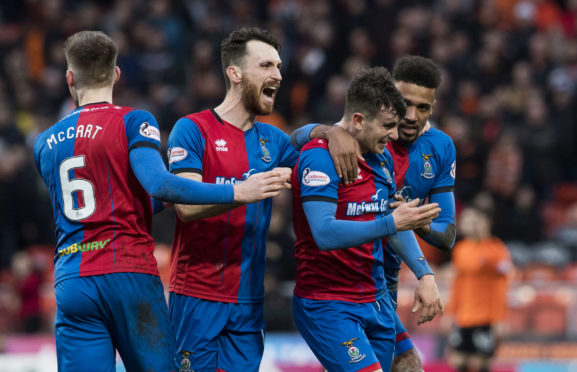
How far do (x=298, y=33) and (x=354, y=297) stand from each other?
10820 mm

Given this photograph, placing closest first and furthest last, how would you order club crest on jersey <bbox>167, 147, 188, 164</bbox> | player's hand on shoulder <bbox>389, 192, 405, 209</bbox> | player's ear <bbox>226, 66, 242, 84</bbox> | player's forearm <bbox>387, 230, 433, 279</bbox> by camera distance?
club crest on jersey <bbox>167, 147, 188, 164</bbox> → player's hand on shoulder <bbox>389, 192, 405, 209</bbox> → player's forearm <bbox>387, 230, 433, 279</bbox> → player's ear <bbox>226, 66, 242, 84</bbox>

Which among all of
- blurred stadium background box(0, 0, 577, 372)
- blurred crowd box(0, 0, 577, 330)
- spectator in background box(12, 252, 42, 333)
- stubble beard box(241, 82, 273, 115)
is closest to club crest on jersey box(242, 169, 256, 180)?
Answer: stubble beard box(241, 82, 273, 115)

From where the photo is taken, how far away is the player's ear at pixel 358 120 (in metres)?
5.27

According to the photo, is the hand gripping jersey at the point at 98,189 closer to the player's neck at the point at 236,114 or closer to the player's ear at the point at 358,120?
the player's neck at the point at 236,114

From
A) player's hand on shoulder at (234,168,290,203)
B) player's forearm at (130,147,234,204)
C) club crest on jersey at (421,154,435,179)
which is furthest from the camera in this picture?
club crest on jersey at (421,154,435,179)

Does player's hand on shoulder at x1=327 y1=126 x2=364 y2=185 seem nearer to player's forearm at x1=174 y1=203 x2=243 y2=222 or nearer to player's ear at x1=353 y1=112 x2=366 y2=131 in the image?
player's ear at x1=353 y1=112 x2=366 y2=131

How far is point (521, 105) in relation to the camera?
14188 mm

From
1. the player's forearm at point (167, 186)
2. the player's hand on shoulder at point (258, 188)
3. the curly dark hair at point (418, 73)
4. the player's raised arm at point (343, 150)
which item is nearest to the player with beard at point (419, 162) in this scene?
the curly dark hair at point (418, 73)

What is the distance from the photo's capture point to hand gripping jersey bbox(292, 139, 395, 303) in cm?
520

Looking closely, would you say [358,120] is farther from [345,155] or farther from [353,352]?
[353,352]

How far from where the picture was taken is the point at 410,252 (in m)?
5.56

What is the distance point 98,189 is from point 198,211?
2.04ft

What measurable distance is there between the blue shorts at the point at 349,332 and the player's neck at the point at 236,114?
1163 mm

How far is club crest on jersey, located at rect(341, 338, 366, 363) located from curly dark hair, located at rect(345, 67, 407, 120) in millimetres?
1336
